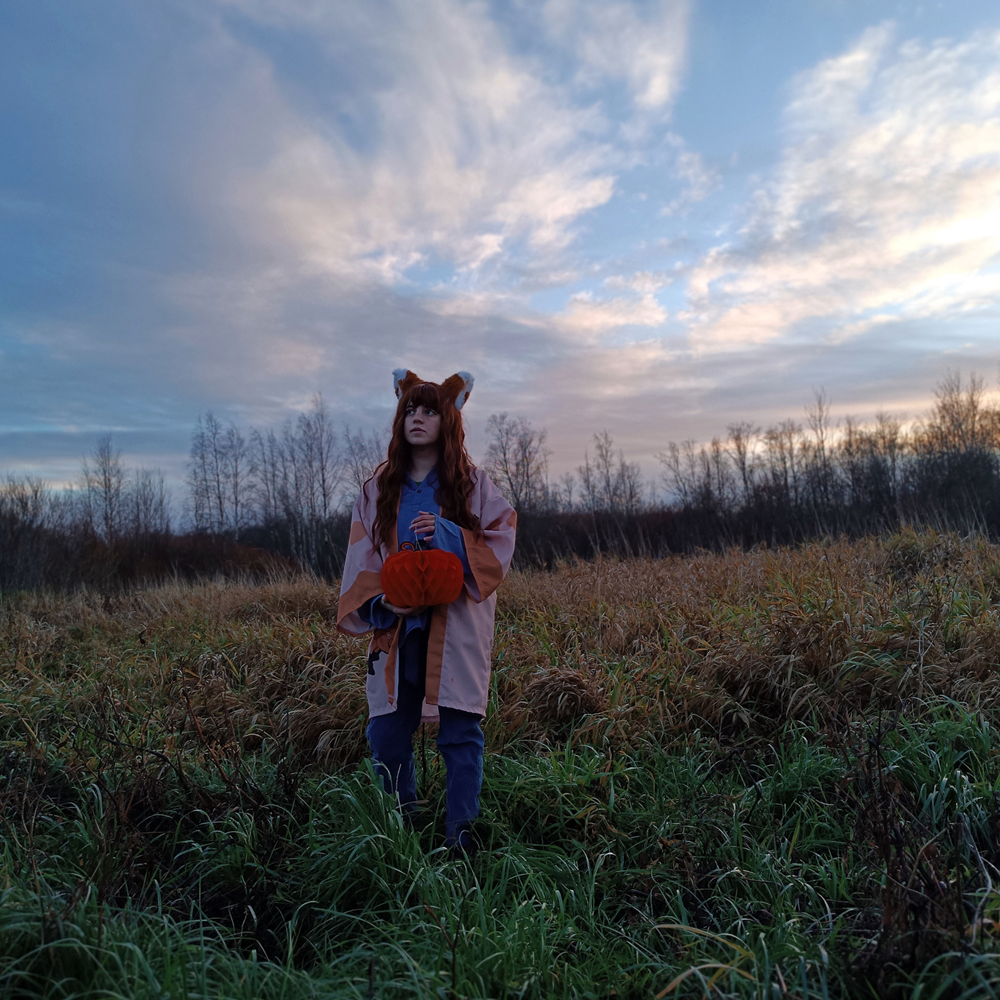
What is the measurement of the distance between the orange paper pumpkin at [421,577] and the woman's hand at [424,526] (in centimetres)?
13

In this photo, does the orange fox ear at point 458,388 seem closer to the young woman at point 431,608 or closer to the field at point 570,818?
the young woman at point 431,608

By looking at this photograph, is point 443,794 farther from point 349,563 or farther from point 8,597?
point 8,597

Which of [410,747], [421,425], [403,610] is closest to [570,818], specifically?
[410,747]

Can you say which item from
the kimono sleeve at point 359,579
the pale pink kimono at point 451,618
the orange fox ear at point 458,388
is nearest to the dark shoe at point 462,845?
the pale pink kimono at point 451,618

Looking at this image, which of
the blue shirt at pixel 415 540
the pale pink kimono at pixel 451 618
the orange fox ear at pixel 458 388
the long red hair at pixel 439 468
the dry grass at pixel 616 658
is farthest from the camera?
the dry grass at pixel 616 658

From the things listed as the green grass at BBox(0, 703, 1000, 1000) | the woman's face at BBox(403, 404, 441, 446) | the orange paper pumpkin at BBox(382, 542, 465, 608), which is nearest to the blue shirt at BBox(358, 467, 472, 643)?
the orange paper pumpkin at BBox(382, 542, 465, 608)

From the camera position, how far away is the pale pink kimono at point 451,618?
289 cm

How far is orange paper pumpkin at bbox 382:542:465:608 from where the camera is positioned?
2807 millimetres

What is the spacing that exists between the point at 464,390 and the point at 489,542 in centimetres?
81

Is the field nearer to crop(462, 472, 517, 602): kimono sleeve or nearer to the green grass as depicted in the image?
the green grass

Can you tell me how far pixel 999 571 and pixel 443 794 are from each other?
5074 millimetres

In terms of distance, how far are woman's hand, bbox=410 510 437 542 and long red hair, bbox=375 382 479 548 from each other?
7.1 inches

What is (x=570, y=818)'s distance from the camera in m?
3.11

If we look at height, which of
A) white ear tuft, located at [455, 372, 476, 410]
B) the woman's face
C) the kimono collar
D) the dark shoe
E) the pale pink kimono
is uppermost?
white ear tuft, located at [455, 372, 476, 410]
